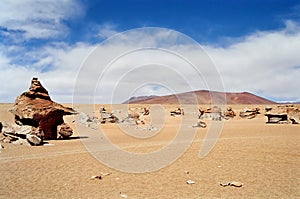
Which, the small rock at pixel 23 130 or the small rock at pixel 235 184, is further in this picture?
the small rock at pixel 23 130

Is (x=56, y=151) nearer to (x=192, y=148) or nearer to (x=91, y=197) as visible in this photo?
(x=192, y=148)

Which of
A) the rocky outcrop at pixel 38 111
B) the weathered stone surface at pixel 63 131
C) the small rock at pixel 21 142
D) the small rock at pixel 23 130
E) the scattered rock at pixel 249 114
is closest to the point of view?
the small rock at pixel 21 142

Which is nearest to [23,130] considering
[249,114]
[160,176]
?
[160,176]

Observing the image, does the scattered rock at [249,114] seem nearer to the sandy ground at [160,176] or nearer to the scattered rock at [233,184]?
the sandy ground at [160,176]

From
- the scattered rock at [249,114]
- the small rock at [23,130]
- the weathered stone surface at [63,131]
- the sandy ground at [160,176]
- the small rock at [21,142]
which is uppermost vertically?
the scattered rock at [249,114]

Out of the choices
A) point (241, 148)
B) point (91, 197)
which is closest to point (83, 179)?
point (91, 197)

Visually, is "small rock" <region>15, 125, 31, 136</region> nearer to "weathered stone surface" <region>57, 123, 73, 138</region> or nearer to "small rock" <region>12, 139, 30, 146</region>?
"small rock" <region>12, 139, 30, 146</region>

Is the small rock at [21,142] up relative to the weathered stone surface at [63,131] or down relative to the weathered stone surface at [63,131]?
down

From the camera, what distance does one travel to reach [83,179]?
33.7ft

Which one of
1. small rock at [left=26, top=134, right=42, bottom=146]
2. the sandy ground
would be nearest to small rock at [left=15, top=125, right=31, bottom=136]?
small rock at [left=26, top=134, right=42, bottom=146]

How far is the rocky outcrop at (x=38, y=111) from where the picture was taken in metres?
20.7

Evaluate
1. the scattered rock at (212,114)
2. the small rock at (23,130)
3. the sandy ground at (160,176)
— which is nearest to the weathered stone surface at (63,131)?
the small rock at (23,130)

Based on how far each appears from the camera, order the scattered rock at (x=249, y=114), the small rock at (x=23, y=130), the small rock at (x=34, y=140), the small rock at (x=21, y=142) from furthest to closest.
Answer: the scattered rock at (x=249, y=114)
the small rock at (x=23, y=130)
the small rock at (x=21, y=142)
the small rock at (x=34, y=140)

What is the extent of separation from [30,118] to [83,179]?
11.6m
